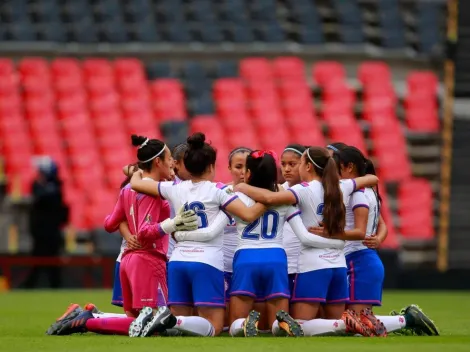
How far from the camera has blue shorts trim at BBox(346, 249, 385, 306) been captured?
10484mm

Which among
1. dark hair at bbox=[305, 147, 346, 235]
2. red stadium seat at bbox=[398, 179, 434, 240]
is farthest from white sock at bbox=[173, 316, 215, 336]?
red stadium seat at bbox=[398, 179, 434, 240]

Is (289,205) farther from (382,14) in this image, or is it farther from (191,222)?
(382,14)

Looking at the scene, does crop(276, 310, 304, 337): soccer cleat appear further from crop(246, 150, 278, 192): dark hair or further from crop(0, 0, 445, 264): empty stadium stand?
crop(0, 0, 445, 264): empty stadium stand

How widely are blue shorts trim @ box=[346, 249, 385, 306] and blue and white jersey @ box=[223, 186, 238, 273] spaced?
948 millimetres

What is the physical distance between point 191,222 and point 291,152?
1.24 metres

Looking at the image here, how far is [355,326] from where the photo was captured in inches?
390

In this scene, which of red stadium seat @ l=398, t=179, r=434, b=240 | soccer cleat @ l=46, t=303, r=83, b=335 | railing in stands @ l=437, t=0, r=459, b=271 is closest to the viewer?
soccer cleat @ l=46, t=303, r=83, b=335

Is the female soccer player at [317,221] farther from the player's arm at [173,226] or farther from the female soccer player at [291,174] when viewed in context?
the player's arm at [173,226]

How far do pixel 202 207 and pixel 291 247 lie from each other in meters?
1.03

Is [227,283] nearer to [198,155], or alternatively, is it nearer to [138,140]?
[198,155]

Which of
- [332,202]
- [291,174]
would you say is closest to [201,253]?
[332,202]

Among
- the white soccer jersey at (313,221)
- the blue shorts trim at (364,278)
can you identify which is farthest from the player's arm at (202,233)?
the blue shorts trim at (364,278)

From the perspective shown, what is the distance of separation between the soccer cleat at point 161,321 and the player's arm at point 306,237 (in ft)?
4.03

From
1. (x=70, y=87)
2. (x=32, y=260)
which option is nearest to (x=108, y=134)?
(x=70, y=87)
